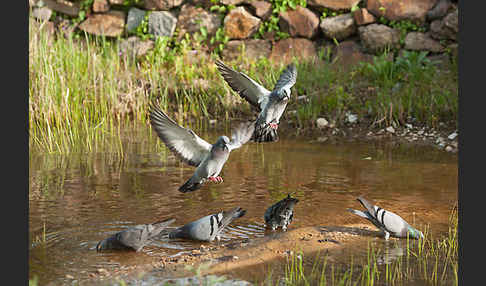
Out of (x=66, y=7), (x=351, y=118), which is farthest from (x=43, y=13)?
(x=351, y=118)

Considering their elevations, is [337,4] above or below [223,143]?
above

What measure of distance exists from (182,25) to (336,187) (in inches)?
256

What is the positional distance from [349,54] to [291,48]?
1.04 m

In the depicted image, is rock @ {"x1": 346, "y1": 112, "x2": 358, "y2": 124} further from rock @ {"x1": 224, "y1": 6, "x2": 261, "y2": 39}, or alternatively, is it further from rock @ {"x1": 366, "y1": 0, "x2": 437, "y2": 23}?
rock @ {"x1": 224, "y1": 6, "x2": 261, "y2": 39}

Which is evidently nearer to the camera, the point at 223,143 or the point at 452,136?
the point at 223,143

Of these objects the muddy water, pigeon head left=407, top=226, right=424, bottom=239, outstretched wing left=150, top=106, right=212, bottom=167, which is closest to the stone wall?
the muddy water

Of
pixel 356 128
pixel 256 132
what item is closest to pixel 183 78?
pixel 356 128

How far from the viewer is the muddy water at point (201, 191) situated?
160 inches

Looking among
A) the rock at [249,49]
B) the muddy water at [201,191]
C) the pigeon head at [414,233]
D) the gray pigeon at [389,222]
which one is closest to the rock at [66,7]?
the rock at [249,49]

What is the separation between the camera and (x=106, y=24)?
37.0ft

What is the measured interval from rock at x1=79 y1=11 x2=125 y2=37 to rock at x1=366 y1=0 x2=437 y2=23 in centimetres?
484

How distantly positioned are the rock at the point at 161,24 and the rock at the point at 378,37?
3605mm

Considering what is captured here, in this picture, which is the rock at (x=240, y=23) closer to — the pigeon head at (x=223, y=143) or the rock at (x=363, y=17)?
the rock at (x=363, y=17)

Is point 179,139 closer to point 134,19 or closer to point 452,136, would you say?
point 452,136
